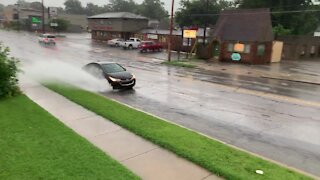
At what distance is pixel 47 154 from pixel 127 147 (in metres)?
2.19

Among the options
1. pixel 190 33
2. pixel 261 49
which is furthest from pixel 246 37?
pixel 190 33

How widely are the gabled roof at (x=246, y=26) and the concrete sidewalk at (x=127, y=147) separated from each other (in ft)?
91.1

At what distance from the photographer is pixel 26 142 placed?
28.2 feet

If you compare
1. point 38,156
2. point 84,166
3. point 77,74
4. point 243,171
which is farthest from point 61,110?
point 77,74

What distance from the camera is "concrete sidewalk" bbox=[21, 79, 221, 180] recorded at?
7492 mm

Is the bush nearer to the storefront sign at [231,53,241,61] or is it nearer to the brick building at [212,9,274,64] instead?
the brick building at [212,9,274,64]

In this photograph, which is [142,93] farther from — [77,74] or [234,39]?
[234,39]

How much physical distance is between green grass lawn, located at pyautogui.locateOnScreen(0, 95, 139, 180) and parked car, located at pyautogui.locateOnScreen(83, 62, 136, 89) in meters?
7.74

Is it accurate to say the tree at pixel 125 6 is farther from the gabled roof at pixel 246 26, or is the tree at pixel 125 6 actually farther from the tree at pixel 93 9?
the gabled roof at pixel 246 26

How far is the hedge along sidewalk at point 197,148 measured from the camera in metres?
7.55

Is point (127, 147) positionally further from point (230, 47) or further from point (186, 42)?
point (186, 42)

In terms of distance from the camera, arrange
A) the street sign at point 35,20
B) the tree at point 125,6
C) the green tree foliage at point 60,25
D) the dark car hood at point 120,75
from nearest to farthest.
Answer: the dark car hood at point 120,75
the green tree foliage at point 60,25
the street sign at point 35,20
the tree at point 125,6

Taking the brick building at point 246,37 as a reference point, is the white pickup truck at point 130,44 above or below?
below

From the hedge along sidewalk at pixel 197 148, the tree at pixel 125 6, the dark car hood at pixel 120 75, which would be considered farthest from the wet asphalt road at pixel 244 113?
the tree at pixel 125 6
